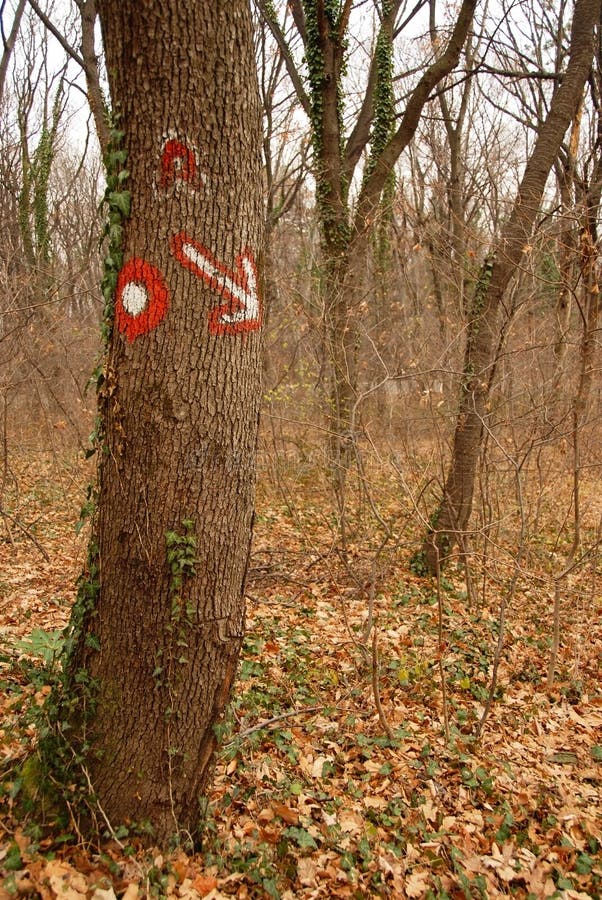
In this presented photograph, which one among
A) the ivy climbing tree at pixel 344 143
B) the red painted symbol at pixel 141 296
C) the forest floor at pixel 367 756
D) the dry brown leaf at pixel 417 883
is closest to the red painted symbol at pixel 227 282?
the red painted symbol at pixel 141 296

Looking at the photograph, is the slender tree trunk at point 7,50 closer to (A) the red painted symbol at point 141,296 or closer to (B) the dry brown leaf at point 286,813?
(A) the red painted symbol at point 141,296

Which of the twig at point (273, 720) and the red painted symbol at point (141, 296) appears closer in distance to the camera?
the red painted symbol at point (141, 296)

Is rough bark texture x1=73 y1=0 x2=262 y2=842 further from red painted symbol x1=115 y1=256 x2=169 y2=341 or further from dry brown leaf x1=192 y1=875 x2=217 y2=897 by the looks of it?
dry brown leaf x1=192 y1=875 x2=217 y2=897

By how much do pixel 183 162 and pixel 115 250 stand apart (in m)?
0.43

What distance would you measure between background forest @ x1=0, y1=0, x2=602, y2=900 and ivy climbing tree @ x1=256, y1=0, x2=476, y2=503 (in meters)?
0.05

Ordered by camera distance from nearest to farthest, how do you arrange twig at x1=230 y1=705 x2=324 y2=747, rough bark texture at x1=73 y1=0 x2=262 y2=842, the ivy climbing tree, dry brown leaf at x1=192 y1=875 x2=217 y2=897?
rough bark texture at x1=73 y1=0 x2=262 y2=842 → dry brown leaf at x1=192 y1=875 x2=217 y2=897 → twig at x1=230 y1=705 x2=324 y2=747 → the ivy climbing tree

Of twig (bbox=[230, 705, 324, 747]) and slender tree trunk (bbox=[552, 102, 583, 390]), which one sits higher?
slender tree trunk (bbox=[552, 102, 583, 390])

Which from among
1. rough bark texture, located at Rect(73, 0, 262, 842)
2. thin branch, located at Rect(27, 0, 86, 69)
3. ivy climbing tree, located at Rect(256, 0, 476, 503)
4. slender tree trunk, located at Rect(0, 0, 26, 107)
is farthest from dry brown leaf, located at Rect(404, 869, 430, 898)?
slender tree trunk, located at Rect(0, 0, 26, 107)

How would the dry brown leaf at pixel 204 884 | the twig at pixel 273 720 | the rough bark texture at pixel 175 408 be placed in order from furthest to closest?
1. the twig at pixel 273 720
2. the dry brown leaf at pixel 204 884
3. the rough bark texture at pixel 175 408

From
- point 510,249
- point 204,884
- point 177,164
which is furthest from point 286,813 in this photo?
point 510,249

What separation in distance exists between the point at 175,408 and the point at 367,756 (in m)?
2.56

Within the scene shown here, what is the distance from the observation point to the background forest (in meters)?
2.63

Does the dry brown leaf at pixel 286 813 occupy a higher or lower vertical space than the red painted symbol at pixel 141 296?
lower

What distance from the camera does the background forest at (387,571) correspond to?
2.63 m
